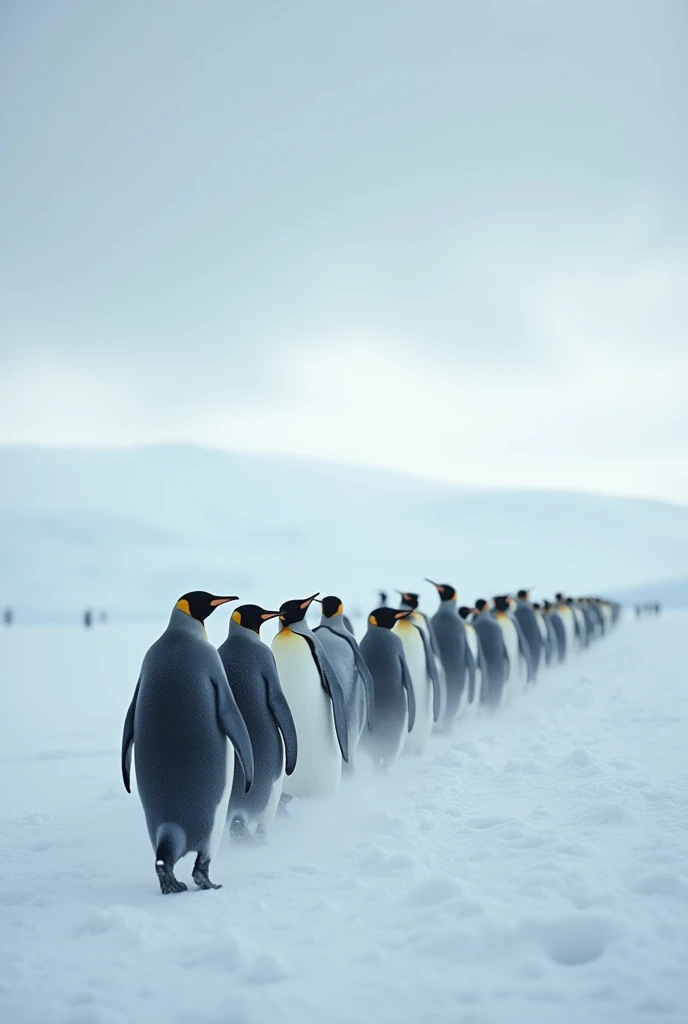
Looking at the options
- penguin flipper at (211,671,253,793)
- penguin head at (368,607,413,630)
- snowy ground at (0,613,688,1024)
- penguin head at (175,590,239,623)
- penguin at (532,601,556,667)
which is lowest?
snowy ground at (0,613,688,1024)

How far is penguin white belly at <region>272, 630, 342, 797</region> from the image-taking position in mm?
3652

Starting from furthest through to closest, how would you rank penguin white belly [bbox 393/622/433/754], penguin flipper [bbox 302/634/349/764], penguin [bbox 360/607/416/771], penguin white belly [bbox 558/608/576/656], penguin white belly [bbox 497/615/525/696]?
penguin white belly [bbox 558/608/576/656], penguin white belly [bbox 497/615/525/696], penguin white belly [bbox 393/622/433/754], penguin [bbox 360/607/416/771], penguin flipper [bbox 302/634/349/764]

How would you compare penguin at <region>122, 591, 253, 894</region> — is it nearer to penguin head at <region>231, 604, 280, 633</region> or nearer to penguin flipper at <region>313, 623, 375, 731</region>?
penguin head at <region>231, 604, 280, 633</region>

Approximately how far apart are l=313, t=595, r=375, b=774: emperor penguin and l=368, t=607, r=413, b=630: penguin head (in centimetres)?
30

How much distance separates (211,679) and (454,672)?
3777 mm

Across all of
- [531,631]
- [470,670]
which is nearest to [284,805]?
[470,670]

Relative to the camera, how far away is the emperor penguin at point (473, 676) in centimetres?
643

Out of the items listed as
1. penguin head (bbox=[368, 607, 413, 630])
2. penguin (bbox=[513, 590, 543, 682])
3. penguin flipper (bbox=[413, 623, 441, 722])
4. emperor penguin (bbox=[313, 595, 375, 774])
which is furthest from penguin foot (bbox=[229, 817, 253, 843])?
penguin (bbox=[513, 590, 543, 682])

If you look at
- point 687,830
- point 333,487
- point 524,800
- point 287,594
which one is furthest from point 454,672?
point 333,487

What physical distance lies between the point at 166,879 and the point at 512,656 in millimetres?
5685

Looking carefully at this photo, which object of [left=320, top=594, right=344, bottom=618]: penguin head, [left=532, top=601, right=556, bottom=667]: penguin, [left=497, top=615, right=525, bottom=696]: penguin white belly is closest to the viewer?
[left=320, top=594, right=344, bottom=618]: penguin head

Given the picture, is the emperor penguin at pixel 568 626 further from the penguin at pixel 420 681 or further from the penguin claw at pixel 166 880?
the penguin claw at pixel 166 880

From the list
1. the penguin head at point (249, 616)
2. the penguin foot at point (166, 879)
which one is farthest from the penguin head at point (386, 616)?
the penguin foot at point (166, 879)

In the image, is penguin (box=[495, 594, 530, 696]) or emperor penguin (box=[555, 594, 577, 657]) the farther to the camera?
emperor penguin (box=[555, 594, 577, 657])
